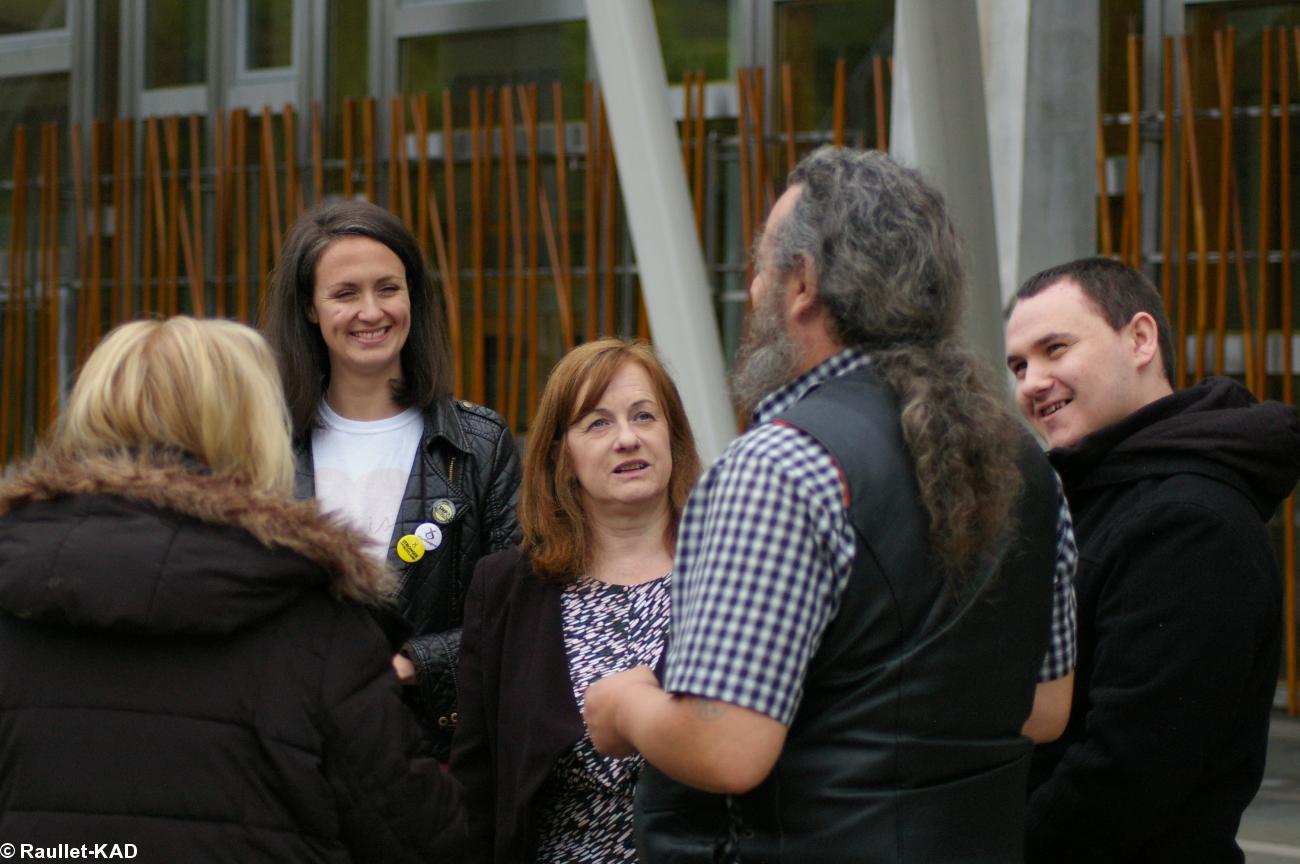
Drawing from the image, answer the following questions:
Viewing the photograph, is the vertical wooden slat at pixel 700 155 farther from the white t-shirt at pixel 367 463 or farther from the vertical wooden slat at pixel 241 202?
the white t-shirt at pixel 367 463

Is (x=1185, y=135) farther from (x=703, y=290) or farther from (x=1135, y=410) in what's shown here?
(x=1135, y=410)

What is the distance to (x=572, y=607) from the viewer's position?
262 cm

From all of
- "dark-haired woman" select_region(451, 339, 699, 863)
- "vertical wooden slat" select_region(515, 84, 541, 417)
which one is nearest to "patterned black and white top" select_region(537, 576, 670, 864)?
"dark-haired woman" select_region(451, 339, 699, 863)

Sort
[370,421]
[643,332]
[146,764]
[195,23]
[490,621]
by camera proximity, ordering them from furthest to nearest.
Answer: [195,23], [643,332], [370,421], [490,621], [146,764]

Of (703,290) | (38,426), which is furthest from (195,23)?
(703,290)

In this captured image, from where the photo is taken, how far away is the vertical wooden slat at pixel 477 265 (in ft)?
24.9

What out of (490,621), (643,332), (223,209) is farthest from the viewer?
(223,209)

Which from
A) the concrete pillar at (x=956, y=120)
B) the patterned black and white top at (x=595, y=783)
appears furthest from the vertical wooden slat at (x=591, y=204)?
the patterned black and white top at (x=595, y=783)

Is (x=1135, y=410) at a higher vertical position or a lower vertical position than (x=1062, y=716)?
higher

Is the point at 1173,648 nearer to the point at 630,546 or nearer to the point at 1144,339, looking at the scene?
the point at 1144,339

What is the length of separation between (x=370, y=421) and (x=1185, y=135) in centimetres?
467

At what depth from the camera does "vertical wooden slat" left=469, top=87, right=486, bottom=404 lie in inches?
299

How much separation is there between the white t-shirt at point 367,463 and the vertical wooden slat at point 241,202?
5.46m

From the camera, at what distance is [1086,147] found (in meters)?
5.18
